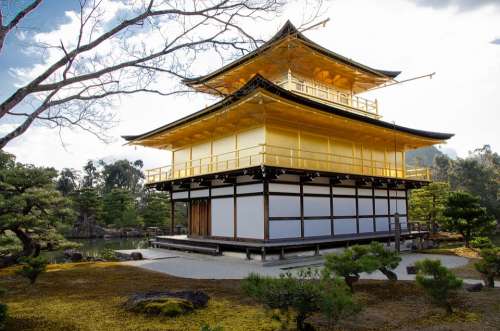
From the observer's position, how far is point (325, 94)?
20266 millimetres

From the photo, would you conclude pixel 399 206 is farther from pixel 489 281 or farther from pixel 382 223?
pixel 489 281

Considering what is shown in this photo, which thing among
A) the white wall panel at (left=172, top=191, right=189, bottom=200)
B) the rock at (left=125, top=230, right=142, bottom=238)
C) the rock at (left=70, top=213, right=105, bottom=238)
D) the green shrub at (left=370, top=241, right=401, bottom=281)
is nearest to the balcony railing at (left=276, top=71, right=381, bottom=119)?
the white wall panel at (left=172, top=191, right=189, bottom=200)

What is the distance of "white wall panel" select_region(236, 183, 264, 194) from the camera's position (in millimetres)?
14867

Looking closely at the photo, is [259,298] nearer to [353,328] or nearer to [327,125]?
[353,328]

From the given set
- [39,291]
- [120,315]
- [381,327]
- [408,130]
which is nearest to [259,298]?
[381,327]

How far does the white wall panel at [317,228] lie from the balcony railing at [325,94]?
6.50 metres

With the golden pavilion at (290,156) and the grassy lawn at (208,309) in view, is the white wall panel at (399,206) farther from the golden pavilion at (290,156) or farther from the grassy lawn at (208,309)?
the grassy lawn at (208,309)

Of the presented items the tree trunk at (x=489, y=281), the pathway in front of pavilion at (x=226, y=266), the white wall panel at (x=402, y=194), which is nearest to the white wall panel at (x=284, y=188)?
the pathway in front of pavilion at (x=226, y=266)

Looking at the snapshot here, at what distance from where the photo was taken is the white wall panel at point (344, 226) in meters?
17.2

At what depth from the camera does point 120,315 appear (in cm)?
641

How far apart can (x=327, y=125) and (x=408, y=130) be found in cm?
570

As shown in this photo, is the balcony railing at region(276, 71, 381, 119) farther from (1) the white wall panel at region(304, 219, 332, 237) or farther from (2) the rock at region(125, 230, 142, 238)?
(2) the rock at region(125, 230, 142, 238)

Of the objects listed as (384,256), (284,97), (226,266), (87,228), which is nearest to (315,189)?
(284,97)

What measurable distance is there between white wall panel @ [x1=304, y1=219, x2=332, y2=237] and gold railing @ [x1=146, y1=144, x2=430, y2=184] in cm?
247
